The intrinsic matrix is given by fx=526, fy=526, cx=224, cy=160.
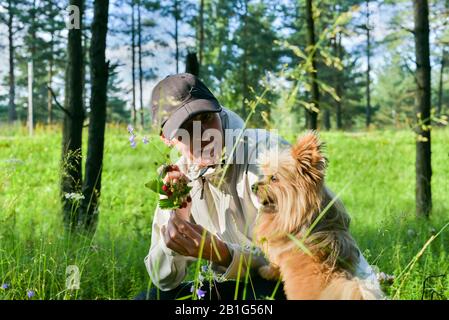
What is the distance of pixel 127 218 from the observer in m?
4.87

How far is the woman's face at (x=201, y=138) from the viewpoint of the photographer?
105 inches

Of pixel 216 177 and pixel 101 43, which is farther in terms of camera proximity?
pixel 101 43

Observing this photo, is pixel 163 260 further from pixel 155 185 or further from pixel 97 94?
pixel 97 94

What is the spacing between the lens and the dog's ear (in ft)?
6.61

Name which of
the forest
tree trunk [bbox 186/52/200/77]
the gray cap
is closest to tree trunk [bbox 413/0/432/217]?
the forest

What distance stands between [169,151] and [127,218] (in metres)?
2.12

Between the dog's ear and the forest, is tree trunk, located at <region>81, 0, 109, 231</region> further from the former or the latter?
the dog's ear

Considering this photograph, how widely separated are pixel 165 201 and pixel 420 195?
600 centimetres

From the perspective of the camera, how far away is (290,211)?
2.13 m

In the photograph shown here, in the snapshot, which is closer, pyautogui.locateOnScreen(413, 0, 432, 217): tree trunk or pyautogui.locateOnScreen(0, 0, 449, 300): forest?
pyautogui.locateOnScreen(0, 0, 449, 300): forest

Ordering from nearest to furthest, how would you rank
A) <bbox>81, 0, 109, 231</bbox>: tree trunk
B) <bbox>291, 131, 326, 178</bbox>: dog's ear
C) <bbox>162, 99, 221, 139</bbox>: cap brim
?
1. <bbox>291, 131, 326, 178</bbox>: dog's ear
2. <bbox>162, 99, 221, 139</bbox>: cap brim
3. <bbox>81, 0, 109, 231</bbox>: tree trunk

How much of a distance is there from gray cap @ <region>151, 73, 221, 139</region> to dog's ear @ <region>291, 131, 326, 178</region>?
647 mm

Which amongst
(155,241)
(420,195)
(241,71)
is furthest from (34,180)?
(241,71)
